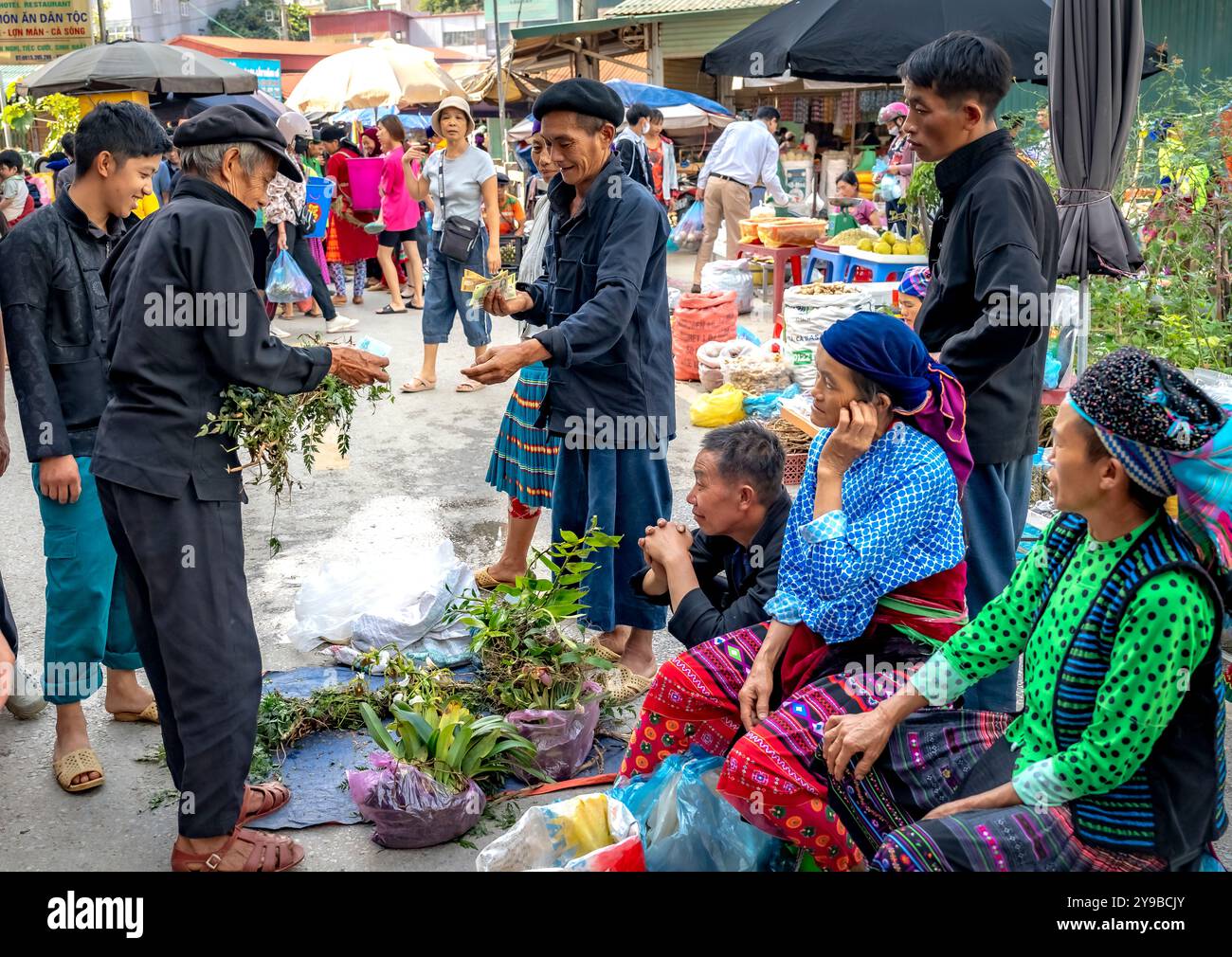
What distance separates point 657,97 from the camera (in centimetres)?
1716

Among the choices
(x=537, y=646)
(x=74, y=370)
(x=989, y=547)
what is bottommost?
(x=537, y=646)

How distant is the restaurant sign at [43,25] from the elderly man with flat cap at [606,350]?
613 inches

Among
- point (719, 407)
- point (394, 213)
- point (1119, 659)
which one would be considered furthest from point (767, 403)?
point (394, 213)

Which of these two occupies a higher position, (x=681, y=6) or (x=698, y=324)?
(x=681, y=6)

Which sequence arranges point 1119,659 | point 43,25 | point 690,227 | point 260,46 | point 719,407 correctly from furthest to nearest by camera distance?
point 260,46 → point 43,25 → point 690,227 → point 719,407 → point 1119,659

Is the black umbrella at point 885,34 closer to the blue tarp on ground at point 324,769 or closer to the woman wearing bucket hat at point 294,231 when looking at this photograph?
the woman wearing bucket hat at point 294,231

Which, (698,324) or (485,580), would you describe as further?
(698,324)

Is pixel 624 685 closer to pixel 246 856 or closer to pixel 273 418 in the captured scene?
pixel 246 856

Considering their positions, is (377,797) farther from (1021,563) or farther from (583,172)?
(583,172)

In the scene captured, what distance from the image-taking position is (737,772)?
2.54m

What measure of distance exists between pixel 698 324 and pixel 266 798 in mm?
6052

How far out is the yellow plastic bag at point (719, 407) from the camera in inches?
301

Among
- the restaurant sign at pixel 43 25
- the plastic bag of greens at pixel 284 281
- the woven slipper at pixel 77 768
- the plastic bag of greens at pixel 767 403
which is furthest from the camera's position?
the restaurant sign at pixel 43 25

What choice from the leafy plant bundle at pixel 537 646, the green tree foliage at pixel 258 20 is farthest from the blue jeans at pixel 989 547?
the green tree foliage at pixel 258 20
